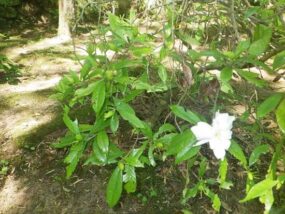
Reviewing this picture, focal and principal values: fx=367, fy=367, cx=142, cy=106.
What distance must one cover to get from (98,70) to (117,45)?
18 centimetres

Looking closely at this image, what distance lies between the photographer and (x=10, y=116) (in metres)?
3.09

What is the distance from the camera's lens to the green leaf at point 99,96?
157cm

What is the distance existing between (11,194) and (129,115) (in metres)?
1.23

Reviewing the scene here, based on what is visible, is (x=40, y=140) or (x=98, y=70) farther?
(x=40, y=140)

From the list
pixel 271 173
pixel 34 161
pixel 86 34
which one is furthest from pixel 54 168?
pixel 86 34

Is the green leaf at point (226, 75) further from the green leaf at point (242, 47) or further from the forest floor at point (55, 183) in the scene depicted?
the forest floor at point (55, 183)

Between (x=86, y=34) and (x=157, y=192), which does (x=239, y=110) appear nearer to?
(x=157, y=192)

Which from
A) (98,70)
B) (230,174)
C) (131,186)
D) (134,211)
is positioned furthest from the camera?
(230,174)

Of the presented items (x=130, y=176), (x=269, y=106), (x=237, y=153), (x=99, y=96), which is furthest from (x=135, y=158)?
(x=269, y=106)

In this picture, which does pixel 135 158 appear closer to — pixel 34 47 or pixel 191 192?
pixel 191 192

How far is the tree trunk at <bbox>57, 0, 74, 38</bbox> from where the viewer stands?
529 centimetres

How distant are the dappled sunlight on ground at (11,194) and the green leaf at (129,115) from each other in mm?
1119

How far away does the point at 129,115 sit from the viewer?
164cm

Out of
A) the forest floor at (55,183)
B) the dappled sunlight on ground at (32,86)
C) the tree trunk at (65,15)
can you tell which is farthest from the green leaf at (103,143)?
the tree trunk at (65,15)
